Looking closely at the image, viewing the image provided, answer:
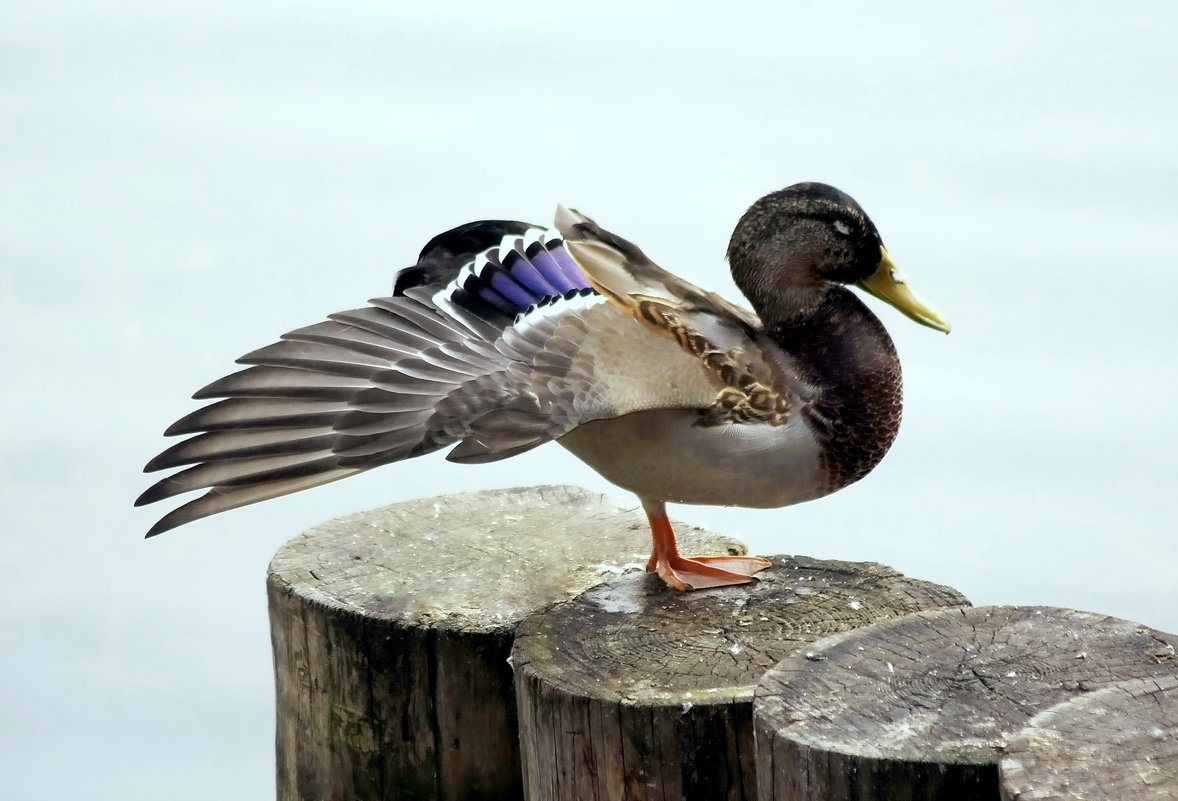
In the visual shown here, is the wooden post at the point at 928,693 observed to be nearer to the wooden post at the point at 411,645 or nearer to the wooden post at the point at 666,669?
the wooden post at the point at 666,669

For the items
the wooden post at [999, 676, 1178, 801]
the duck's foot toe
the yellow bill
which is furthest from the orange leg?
the wooden post at [999, 676, 1178, 801]

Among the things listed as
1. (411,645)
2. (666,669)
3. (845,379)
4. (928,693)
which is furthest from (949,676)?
(411,645)

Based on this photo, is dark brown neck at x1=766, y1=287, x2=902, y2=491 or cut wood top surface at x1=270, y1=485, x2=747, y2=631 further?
cut wood top surface at x1=270, y1=485, x2=747, y2=631

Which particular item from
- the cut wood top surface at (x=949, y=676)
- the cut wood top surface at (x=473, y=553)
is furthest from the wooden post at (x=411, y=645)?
the cut wood top surface at (x=949, y=676)

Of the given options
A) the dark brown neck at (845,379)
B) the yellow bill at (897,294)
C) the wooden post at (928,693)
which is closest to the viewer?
the wooden post at (928,693)

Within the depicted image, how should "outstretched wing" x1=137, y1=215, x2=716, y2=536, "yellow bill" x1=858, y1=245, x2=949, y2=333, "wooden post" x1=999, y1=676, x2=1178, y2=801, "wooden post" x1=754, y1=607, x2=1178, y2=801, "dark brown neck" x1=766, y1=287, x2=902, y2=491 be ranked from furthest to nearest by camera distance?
"yellow bill" x1=858, y1=245, x2=949, y2=333 < "dark brown neck" x1=766, y1=287, x2=902, y2=491 < "outstretched wing" x1=137, y1=215, x2=716, y2=536 < "wooden post" x1=754, y1=607, x2=1178, y2=801 < "wooden post" x1=999, y1=676, x2=1178, y2=801

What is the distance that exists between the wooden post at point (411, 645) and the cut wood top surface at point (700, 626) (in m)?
0.16

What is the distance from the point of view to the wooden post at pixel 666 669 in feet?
7.02

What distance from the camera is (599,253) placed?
264 cm

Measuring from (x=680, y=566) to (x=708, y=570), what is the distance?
5 cm

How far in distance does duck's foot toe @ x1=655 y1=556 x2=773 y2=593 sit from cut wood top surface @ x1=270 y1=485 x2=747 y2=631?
0.13 meters

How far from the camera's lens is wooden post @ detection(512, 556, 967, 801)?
84.3 inches

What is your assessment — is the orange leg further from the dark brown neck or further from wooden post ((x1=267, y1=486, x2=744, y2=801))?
the dark brown neck

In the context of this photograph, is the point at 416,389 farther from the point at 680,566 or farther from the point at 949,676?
the point at 949,676
